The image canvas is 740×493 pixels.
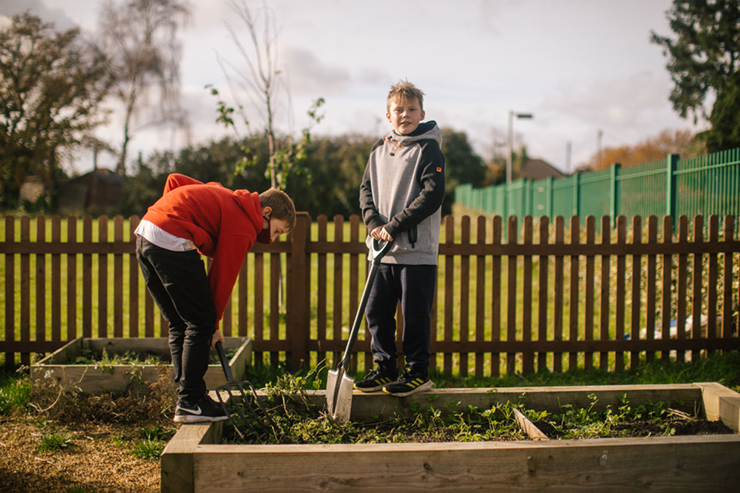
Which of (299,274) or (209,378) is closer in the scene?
(209,378)

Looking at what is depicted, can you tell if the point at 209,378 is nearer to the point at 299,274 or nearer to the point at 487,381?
the point at 299,274

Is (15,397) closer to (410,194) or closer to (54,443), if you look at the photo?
(54,443)

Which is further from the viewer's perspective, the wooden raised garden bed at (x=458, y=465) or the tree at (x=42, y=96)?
the tree at (x=42, y=96)

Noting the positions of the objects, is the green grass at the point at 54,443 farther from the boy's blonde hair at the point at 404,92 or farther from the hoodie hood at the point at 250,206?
the boy's blonde hair at the point at 404,92

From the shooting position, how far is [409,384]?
2.81 m

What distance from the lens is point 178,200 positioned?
95.5 inches

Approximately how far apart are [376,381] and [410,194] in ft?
3.61

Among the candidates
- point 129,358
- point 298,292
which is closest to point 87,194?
point 129,358

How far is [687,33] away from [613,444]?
17.1m

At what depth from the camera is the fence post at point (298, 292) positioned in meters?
4.10

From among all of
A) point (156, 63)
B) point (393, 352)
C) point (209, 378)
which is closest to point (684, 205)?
point (393, 352)

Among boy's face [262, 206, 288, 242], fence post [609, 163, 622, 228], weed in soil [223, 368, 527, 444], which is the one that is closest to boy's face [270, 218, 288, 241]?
boy's face [262, 206, 288, 242]

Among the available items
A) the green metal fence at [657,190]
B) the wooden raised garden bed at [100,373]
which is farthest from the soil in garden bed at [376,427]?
the green metal fence at [657,190]

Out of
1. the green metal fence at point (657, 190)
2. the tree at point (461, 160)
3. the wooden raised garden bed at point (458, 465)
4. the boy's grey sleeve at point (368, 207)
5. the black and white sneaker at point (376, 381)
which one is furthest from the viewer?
the tree at point (461, 160)
